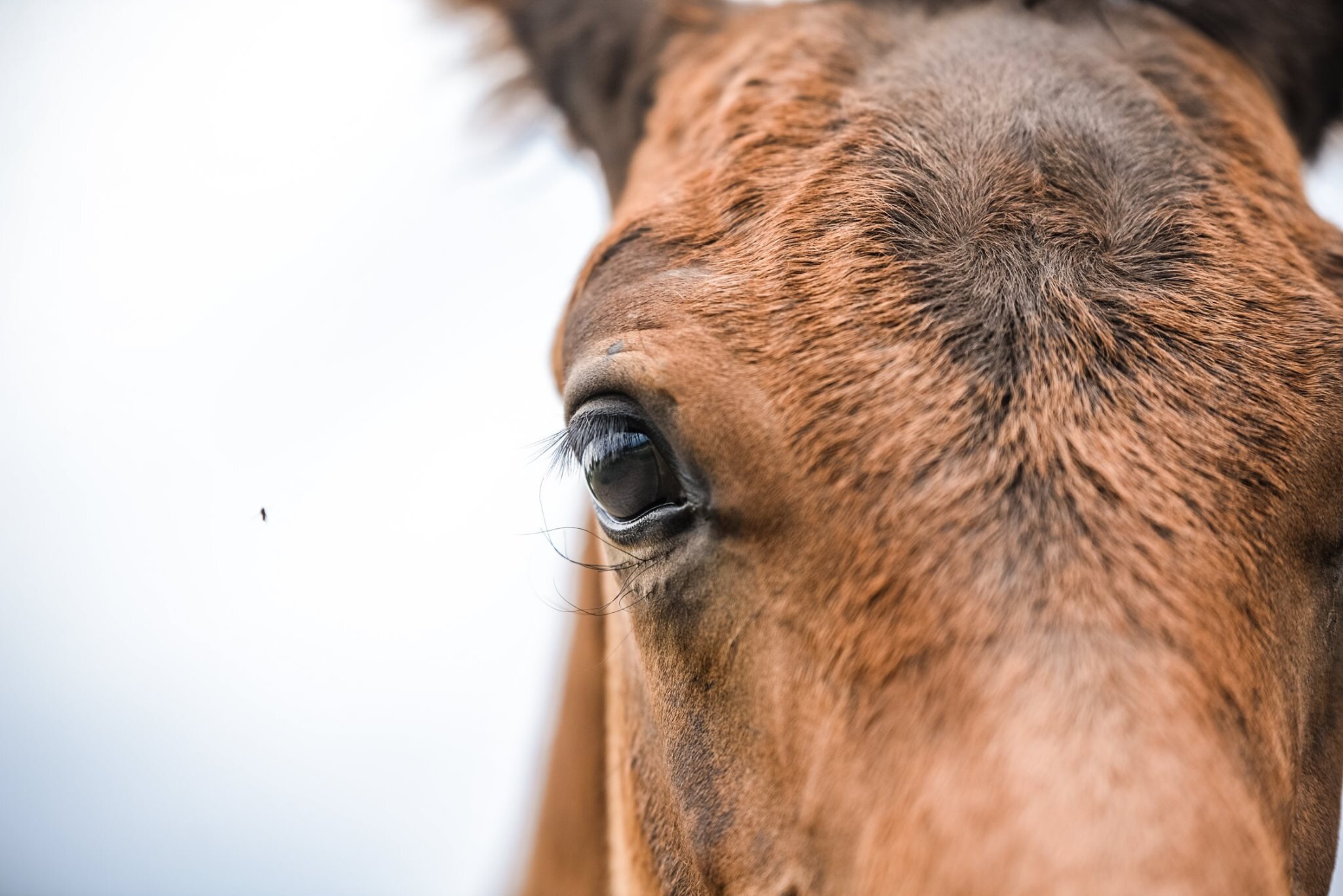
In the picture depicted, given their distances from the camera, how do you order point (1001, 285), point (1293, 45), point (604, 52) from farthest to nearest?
point (604, 52) → point (1293, 45) → point (1001, 285)

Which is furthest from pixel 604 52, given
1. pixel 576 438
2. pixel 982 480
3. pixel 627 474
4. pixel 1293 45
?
pixel 982 480

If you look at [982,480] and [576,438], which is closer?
[982,480]

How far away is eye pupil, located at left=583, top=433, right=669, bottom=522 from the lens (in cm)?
162

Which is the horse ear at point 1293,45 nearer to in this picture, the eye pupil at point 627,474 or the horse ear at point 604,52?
the horse ear at point 604,52

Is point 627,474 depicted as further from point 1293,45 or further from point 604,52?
point 1293,45

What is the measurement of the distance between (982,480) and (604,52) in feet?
6.00

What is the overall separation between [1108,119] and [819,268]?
0.69 metres

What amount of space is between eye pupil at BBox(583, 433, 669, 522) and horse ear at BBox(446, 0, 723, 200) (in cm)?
120

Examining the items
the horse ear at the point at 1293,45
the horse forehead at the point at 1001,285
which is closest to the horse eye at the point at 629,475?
the horse forehead at the point at 1001,285

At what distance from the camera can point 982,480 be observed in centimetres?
133

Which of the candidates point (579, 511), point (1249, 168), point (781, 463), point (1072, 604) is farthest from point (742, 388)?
point (579, 511)

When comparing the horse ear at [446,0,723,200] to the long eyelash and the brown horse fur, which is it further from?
the long eyelash

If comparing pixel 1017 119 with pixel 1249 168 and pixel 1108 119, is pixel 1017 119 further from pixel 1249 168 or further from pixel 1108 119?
pixel 1249 168

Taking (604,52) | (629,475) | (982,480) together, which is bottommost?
(629,475)
